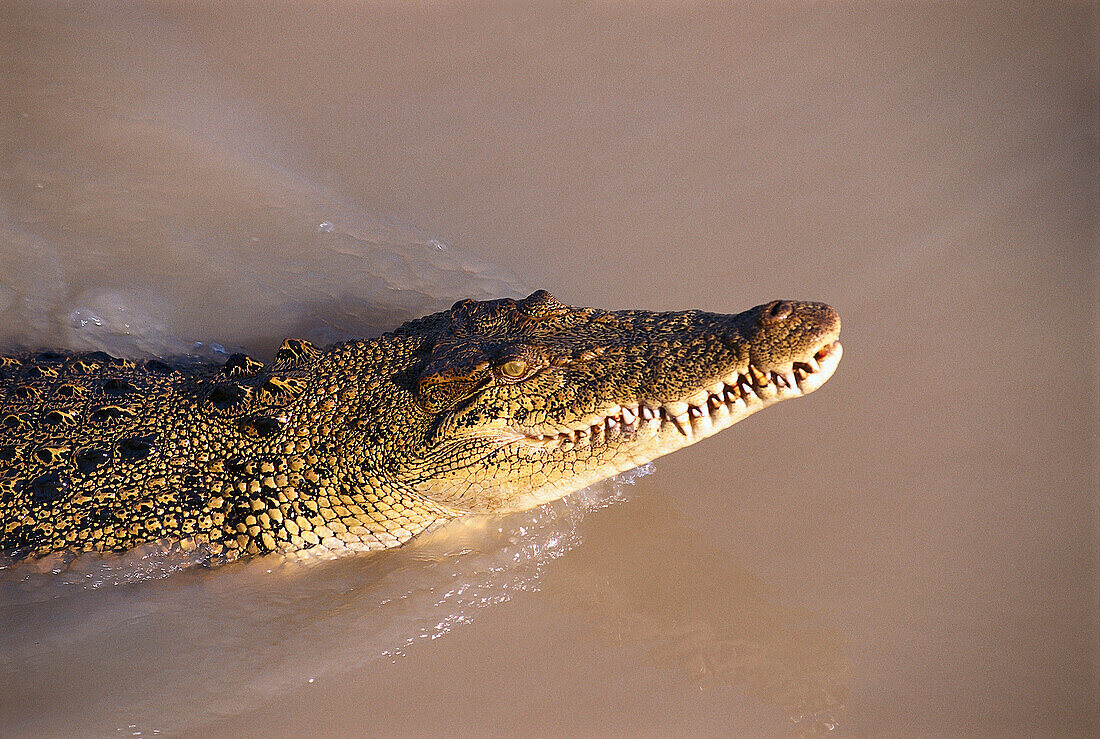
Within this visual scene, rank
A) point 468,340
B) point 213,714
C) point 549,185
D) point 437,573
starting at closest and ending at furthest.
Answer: point 213,714, point 468,340, point 437,573, point 549,185

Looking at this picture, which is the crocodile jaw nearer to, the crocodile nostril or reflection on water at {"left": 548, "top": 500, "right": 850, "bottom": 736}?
the crocodile nostril

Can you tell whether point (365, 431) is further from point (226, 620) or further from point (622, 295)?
point (622, 295)

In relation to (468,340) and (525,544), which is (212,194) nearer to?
(468,340)

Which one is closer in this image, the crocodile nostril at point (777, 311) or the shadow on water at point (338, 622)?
the crocodile nostril at point (777, 311)

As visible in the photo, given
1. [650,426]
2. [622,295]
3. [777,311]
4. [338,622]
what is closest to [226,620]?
[338,622]

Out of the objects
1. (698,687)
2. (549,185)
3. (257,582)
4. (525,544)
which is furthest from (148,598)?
(549,185)

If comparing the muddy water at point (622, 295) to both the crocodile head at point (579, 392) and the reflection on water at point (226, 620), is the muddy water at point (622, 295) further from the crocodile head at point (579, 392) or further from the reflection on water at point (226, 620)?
the crocodile head at point (579, 392)

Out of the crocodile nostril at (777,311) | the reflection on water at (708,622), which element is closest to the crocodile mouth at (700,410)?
the crocodile nostril at (777,311)
